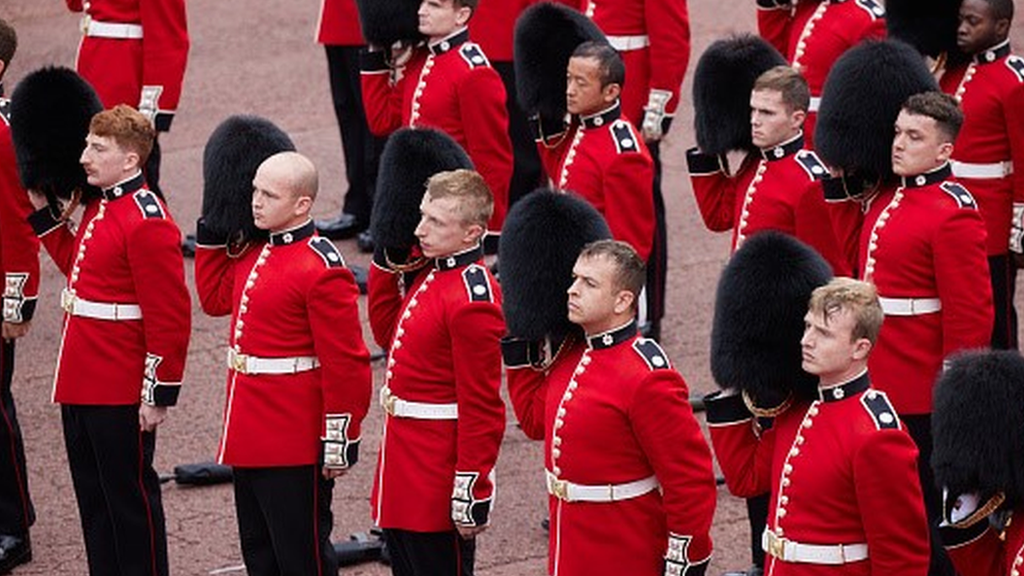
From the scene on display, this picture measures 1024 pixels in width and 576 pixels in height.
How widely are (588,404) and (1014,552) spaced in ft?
3.05

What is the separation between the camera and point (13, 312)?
6.70 meters

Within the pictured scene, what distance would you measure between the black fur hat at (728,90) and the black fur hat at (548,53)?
525mm

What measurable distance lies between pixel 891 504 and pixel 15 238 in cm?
287

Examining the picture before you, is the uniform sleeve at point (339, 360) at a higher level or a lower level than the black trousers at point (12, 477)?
higher

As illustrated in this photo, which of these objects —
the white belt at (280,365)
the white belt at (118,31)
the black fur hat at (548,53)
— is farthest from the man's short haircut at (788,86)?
the white belt at (118,31)

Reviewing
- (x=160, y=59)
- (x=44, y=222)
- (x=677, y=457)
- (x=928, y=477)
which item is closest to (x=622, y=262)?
(x=677, y=457)

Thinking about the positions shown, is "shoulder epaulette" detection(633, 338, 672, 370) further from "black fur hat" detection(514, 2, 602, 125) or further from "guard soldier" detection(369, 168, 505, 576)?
"black fur hat" detection(514, 2, 602, 125)

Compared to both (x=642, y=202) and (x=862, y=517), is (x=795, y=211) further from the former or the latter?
(x=862, y=517)

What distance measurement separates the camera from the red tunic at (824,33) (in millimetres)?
7496

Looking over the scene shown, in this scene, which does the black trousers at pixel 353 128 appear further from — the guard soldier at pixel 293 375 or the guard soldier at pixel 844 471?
the guard soldier at pixel 844 471

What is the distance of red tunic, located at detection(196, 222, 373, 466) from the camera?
5.77 meters

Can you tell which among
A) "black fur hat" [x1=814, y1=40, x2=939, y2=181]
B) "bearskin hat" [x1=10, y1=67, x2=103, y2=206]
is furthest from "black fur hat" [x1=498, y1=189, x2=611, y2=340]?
"bearskin hat" [x1=10, y1=67, x2=103, y2=206]

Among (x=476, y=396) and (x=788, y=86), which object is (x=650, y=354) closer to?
(x=476, y=396)

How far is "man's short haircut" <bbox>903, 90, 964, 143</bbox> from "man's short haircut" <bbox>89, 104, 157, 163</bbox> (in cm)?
188
